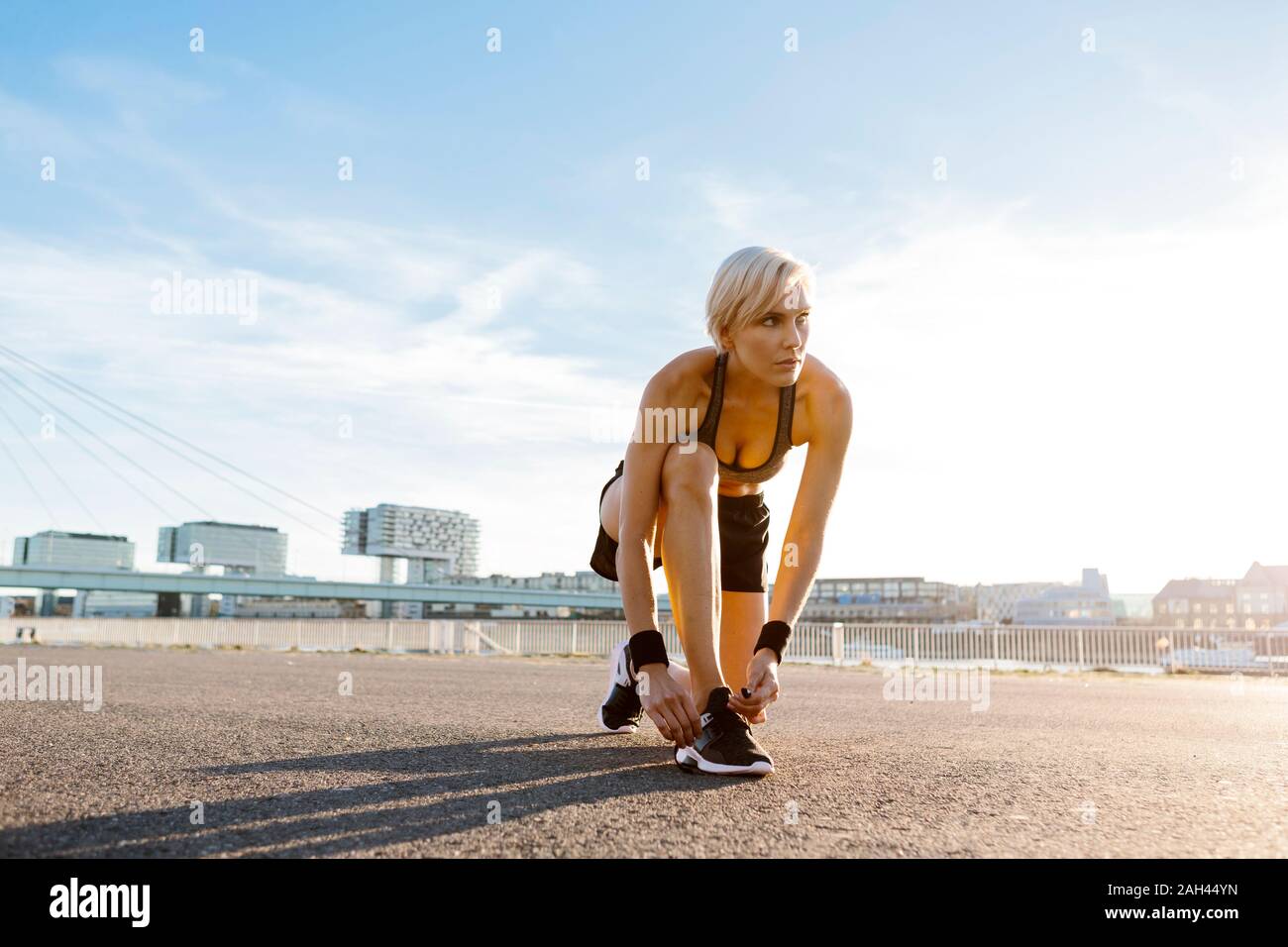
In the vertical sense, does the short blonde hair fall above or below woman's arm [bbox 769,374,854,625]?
above

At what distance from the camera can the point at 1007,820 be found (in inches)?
74.6

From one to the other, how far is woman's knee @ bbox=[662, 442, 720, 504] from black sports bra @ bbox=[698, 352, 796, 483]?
0.43 ft

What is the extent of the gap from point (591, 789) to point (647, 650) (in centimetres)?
59

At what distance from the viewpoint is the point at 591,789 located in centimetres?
217

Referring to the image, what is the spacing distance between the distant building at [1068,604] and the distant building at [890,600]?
7.13 m

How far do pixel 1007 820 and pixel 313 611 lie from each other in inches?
4874

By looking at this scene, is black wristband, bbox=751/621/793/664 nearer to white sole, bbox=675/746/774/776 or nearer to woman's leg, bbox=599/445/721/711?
woman's leg, bbox=599/445/721/711

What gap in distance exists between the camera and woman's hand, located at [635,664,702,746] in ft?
8.24

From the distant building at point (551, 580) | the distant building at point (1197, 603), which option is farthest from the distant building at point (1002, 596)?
the distant building at point (551, 580)

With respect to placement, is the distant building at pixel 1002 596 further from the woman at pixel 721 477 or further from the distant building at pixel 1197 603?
the woman at pixel 721 477

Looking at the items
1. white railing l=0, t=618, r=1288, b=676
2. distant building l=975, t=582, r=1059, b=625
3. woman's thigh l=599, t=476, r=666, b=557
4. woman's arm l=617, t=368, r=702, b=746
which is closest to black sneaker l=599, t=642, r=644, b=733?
woman's thigh l=599, t=476, r=666, b=557

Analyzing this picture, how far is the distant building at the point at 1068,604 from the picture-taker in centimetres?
10219
